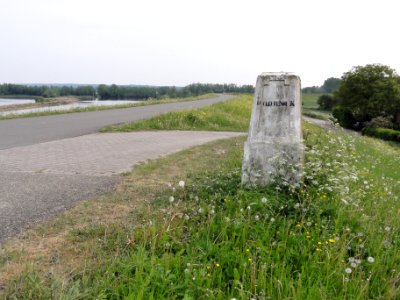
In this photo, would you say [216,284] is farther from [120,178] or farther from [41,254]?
[120,178]

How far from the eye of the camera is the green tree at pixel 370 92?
44.2 metres

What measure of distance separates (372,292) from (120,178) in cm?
390

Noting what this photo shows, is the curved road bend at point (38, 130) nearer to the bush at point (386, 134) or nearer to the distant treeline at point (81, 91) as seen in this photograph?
the distant treeline at point (81, 91)

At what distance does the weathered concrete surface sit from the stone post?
7.12 ft

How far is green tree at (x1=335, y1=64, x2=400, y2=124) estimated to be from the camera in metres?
44.2

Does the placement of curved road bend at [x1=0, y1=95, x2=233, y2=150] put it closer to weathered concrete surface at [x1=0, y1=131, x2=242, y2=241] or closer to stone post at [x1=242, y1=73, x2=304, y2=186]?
weathered concrete surface at [x1=0, y1=131, x2=242, y2=241]

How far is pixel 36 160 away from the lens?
684 cm

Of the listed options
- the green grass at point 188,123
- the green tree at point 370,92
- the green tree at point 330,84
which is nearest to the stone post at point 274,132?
the green grass at point 188,123

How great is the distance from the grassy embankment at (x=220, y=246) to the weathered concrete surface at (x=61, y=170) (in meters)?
0.40

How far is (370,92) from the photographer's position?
45656 millimetres

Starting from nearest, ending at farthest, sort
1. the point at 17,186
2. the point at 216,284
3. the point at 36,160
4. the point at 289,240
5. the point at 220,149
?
the point at 216,284 → the point at 289,240 → the point at 17,186 → the point at 36,160 → the point at 220,149

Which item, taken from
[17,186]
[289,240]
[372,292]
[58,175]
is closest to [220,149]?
[58,175]

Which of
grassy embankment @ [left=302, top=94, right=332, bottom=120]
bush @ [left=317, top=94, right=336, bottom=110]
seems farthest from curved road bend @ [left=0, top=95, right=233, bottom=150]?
bush @ [left=317, top=94, right=336, bottom=110]

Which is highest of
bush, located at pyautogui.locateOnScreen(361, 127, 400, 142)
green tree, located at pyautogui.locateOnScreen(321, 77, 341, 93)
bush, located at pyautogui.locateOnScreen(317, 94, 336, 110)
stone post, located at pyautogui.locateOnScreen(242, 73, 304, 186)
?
green tree, located at pyautogui.locateOnScreen(321, 77, 341, 93)
